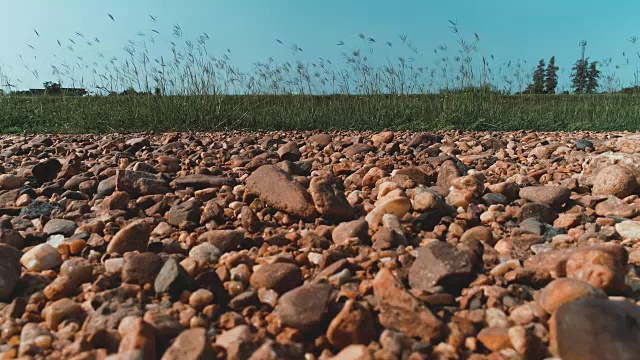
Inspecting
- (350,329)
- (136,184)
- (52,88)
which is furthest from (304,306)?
(52,88)

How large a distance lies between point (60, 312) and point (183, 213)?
0.75 metres

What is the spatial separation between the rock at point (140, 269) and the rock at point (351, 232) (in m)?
0.62

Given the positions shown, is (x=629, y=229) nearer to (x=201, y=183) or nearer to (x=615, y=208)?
(x=615, y=208)

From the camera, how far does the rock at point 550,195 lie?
214 cm

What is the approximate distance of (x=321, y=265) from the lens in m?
1.56

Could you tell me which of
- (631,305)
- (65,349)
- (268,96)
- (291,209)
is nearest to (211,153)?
(291,209)

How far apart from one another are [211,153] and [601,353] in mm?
2919

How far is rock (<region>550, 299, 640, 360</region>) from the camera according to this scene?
3.40 ft

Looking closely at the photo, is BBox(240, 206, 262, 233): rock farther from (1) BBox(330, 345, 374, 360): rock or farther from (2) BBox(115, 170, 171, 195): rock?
(1) BBox(330, 345, 374, 360): rock

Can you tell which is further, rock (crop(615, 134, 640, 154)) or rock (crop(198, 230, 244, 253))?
rock (crop(615, 134, 640, 154))

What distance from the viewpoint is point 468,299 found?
1323 mm

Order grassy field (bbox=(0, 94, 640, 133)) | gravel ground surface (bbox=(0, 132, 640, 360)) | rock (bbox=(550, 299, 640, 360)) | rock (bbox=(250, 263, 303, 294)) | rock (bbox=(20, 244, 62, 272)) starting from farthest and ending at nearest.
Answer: grassy field (bbox=(0, 94, 640, 133)) → rock (bbox=(20, 244, 62, 272)) → rock (bbox=(250, 263, 303, 294)) → gravel ground surface (bbox=(0, 132, 640, 360)) → rock (bbox=(550, 299, 640, 360))

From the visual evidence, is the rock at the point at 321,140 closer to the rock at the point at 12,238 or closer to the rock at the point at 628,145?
the rock at the point at 628,145

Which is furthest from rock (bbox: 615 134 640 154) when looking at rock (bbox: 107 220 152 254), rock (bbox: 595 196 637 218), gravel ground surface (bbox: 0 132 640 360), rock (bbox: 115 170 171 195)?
rock (bbox: 107 220 152 254)
